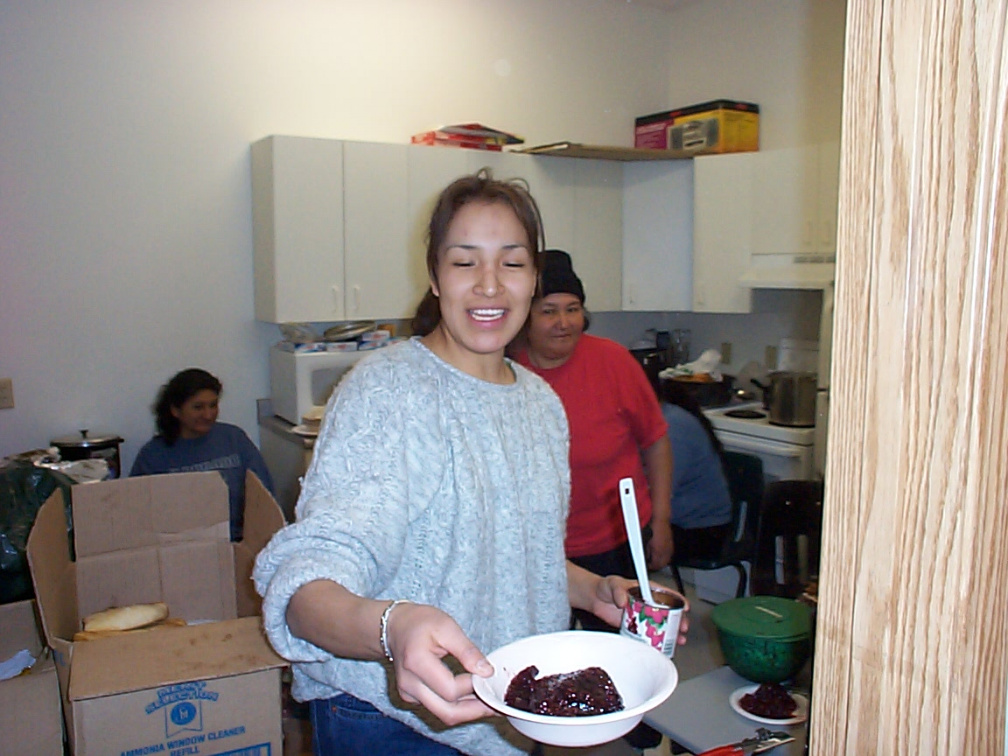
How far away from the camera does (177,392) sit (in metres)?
3.11

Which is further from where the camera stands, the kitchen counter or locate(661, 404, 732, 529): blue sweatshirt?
the kitchen counter

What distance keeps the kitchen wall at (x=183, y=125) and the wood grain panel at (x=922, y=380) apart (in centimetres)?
261

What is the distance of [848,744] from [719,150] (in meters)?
3.84

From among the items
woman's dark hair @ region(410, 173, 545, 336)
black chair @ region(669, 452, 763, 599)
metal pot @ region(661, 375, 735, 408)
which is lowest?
black chair @ region(669, 452, 763, 599)

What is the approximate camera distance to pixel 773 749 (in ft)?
4.12

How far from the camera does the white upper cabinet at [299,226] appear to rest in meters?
3.27

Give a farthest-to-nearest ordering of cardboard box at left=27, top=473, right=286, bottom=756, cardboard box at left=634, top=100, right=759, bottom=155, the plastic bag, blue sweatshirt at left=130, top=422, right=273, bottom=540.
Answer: cardboard box at left=634, top=100, right=759, bottom=155 → blue sweatshirt at left=130, top=422, right=273, bottom=540 → the plastic bag → cardboard box at left=27, top=473, right=286, bottom=756

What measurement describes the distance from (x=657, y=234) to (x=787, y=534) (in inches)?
79.0

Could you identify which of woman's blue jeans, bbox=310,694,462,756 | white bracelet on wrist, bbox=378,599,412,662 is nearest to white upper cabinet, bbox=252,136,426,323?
woman's blue jeans, bbox=310,694,462,756

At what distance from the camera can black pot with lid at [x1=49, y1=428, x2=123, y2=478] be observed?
2.98 meters

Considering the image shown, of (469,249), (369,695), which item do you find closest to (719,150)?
(469,249)

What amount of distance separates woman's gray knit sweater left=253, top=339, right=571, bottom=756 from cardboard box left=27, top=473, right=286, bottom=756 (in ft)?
0.83

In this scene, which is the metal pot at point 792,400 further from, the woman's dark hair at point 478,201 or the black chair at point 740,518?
the woman's dark hair at point 478,201

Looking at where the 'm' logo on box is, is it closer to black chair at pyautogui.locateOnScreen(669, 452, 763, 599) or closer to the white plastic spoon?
the white plastic spoon
